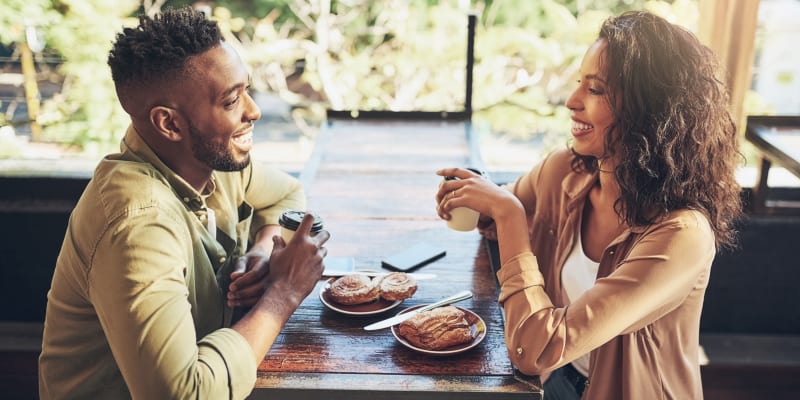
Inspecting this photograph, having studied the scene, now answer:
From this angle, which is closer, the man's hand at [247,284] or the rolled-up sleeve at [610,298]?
the rolled-up sleeve at [610,298]

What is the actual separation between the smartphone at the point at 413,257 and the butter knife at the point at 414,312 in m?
0.18

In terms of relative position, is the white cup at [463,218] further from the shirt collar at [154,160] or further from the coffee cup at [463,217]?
the shirt collar at [154,160]

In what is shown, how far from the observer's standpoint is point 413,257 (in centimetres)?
168

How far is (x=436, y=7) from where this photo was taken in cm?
479

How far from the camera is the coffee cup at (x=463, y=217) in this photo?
155 centimetres

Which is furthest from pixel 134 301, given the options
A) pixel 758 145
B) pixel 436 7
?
pixel 436 7

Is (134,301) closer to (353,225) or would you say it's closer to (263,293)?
(263,293)

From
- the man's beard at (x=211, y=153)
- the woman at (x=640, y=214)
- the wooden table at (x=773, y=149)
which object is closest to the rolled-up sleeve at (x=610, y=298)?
the woman at (x=640, y=214)

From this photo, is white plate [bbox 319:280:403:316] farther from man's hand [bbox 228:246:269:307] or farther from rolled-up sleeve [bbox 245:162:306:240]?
rolled-up sleeve [bbox 245:162:306:240]

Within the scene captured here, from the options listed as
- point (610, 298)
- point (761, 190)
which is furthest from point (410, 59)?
point (610, 298)

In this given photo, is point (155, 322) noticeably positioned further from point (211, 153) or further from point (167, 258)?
point (211, 153)

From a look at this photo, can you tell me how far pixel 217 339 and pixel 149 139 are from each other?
43 cm

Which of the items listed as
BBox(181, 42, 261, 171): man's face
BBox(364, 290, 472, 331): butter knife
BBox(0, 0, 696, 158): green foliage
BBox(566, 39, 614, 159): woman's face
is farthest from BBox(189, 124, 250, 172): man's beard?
BBox(0, 0, 696, 158): green foliage

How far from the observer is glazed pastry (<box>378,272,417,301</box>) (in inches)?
57.0
